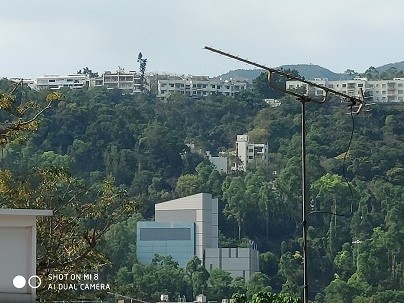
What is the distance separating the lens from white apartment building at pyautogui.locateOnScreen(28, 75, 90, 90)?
153500 mm

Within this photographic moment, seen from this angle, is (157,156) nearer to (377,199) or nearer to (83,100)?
(83,100)

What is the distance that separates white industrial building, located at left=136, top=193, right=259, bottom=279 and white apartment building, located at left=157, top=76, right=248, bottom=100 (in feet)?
142

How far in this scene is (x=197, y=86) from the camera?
16975cm

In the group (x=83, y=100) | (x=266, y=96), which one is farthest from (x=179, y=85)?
(x=83, y=100)

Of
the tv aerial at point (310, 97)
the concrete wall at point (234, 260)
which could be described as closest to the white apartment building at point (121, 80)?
the concrete wall at point (234, 260)

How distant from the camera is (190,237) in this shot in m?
114

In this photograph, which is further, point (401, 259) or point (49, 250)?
point (401, 259)

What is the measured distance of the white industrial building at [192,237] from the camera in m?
107

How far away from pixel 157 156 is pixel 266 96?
27086mm

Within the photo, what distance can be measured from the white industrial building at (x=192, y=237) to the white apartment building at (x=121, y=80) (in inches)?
Answer: 1710

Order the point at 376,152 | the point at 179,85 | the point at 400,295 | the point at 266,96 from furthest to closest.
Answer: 1. the point at 179,85
2. the point at 266,96
3. the point at 376,152
4. the point at 400,295

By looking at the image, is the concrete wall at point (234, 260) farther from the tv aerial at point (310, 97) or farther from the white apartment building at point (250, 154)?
the tv aerial at point (310, 97)

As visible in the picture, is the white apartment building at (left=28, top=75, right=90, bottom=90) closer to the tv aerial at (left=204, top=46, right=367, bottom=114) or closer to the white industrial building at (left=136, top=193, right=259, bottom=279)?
the white industrial building at (left=136, top=193, right=259, bottom=279)

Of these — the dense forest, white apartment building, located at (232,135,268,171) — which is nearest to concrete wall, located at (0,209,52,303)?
the dense forest
